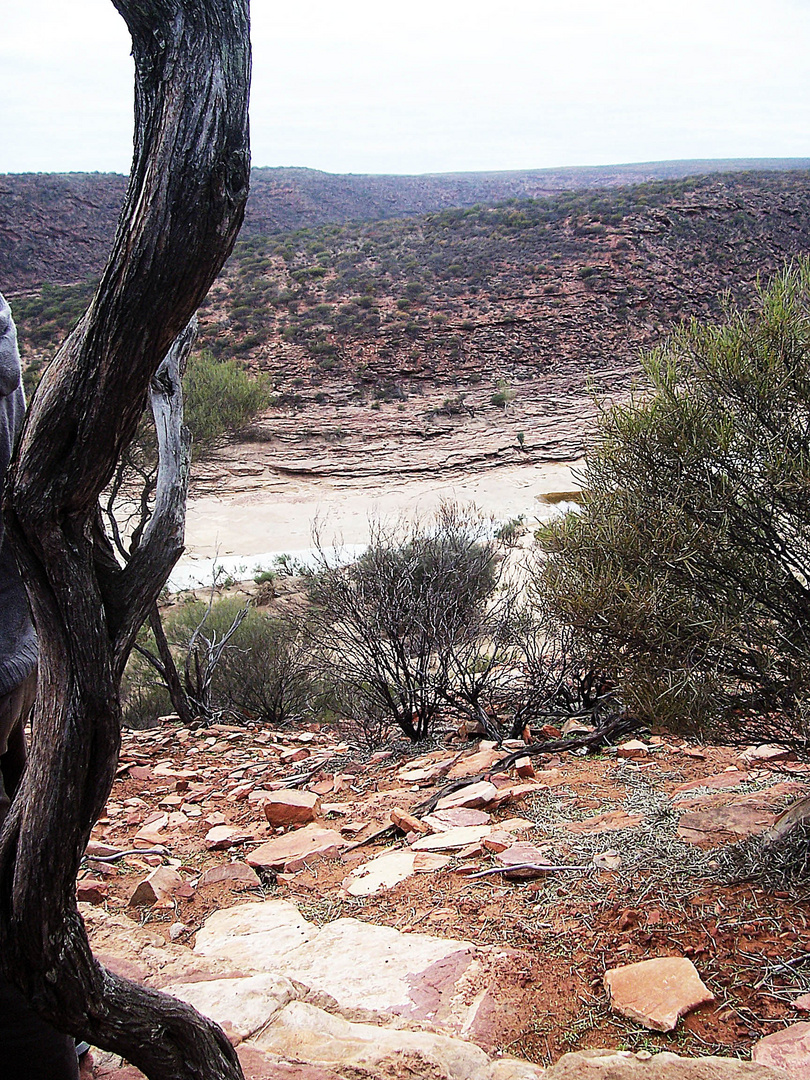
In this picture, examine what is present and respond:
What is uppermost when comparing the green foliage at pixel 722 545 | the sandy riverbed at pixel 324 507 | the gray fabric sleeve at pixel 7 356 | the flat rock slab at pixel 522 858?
the gray fabric sleeve at pixel 7 356

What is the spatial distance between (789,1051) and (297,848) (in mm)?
2830

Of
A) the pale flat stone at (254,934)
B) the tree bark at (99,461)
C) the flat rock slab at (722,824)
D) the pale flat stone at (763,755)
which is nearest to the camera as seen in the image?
the tree bark at (99,461)

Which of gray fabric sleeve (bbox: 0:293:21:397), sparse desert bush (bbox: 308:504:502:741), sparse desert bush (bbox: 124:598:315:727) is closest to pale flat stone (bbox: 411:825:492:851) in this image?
sparse desert bush (bbox: 308:504:502:741)

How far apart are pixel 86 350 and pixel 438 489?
22.8 m

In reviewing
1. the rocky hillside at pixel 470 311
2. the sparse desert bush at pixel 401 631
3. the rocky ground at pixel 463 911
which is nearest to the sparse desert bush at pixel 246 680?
the sparse desert bush at pixel 401 631

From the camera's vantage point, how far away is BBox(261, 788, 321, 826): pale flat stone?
499cm

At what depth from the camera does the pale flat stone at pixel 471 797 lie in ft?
15.5

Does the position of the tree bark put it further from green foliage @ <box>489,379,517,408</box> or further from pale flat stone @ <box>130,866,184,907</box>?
green foliage @ <box>489,379,517,408</box>

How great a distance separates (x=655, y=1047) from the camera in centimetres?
239

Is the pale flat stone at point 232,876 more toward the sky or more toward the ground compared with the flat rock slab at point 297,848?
more toward the sky

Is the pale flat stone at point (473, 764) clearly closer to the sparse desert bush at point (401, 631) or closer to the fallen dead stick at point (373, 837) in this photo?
the fallen dead stick at point (373, 837)

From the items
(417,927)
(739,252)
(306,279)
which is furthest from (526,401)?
(417,927)

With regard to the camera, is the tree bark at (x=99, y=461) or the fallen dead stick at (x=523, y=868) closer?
the tree bark at (x=99, y=461)

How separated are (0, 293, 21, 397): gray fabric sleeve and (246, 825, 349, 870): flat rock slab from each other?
3313mm
